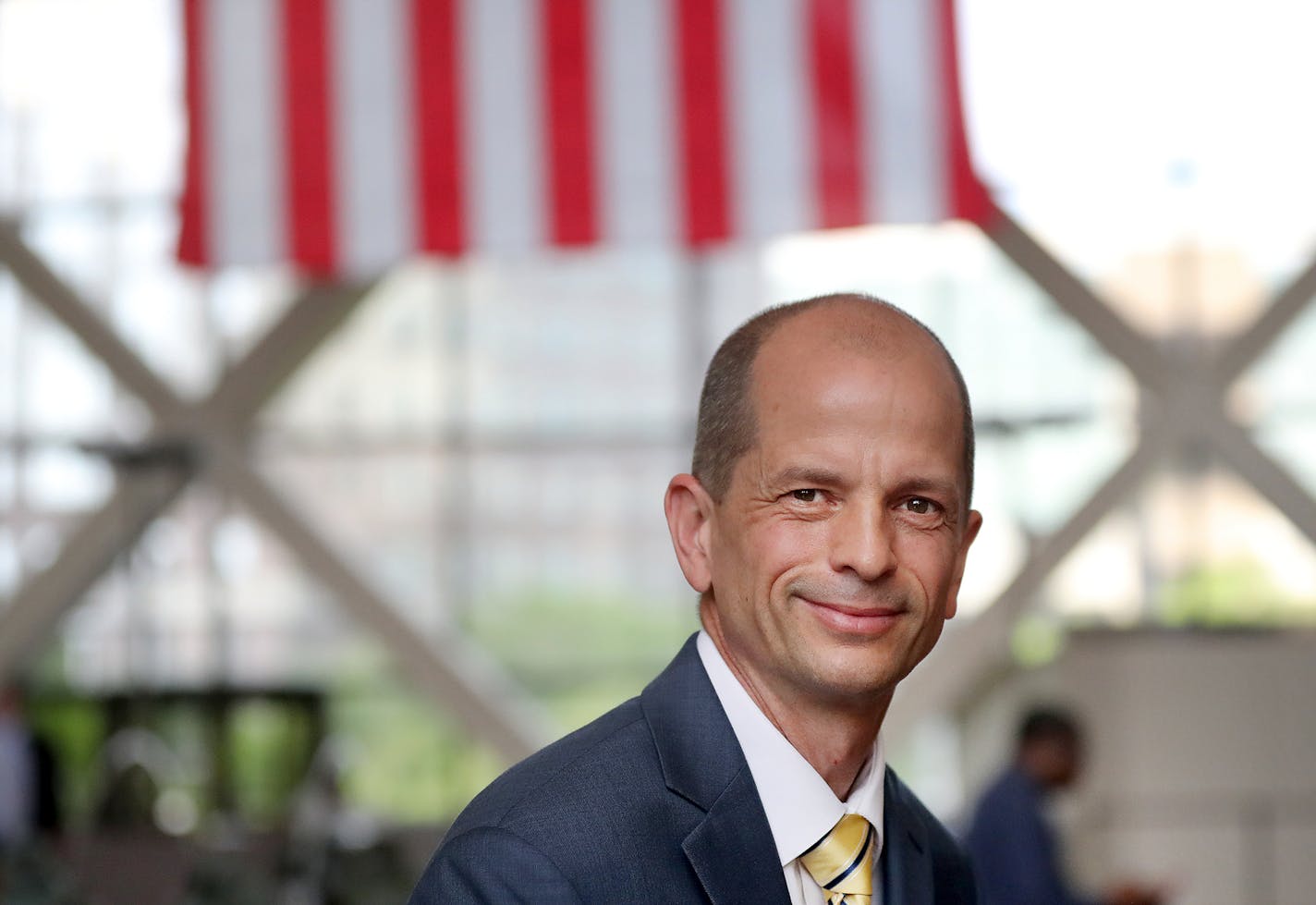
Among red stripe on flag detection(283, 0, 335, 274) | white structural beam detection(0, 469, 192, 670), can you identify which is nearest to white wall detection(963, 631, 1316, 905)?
red stripe on flag detection(283, 0, 335, 274)

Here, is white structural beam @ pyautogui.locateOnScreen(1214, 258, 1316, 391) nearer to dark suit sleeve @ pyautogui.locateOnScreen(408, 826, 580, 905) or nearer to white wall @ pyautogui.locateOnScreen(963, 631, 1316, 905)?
white wall @ pyautogui.locateOnScreen(963, 631, 1316, 905)

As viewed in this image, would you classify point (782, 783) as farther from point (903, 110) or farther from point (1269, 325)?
point (1269, 325)

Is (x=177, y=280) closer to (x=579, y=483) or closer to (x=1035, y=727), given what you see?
(x=579, y=483)

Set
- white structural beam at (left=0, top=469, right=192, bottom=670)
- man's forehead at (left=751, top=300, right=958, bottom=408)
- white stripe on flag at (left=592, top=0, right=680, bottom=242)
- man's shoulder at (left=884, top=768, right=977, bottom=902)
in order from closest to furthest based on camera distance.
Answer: man's forehead at (left=751, top=300, right=958, bottom=408) < man's shoulder at (left=884, top=768, right=977, bottom=902) < white stripe on flag at (left=592, top=0, right=680, bottom=242) < white structural beam at (left=0, top=469, right=192, bottom=670)

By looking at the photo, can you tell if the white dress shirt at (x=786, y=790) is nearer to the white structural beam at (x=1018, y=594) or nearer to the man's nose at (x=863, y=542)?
the man's nose at (x=863, y=542)

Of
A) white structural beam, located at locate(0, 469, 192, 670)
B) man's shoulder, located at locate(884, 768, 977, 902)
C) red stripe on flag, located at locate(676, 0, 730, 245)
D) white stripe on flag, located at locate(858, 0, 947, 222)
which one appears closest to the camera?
man's shoulder, located at locate(884, 768, 977, 902)

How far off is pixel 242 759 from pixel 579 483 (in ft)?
9.51

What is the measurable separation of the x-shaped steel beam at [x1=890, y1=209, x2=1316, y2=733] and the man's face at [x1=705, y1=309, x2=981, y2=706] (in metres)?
10.2

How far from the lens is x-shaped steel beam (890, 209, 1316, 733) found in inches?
445

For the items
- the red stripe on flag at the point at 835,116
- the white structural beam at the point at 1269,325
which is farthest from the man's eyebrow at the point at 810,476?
the white structural beam at the point at 1269,325

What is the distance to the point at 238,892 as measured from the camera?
831 centimetres

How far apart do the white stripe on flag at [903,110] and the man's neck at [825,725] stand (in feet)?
16.8

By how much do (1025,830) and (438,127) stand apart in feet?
11.1

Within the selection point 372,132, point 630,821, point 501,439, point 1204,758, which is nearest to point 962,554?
point 630,821
